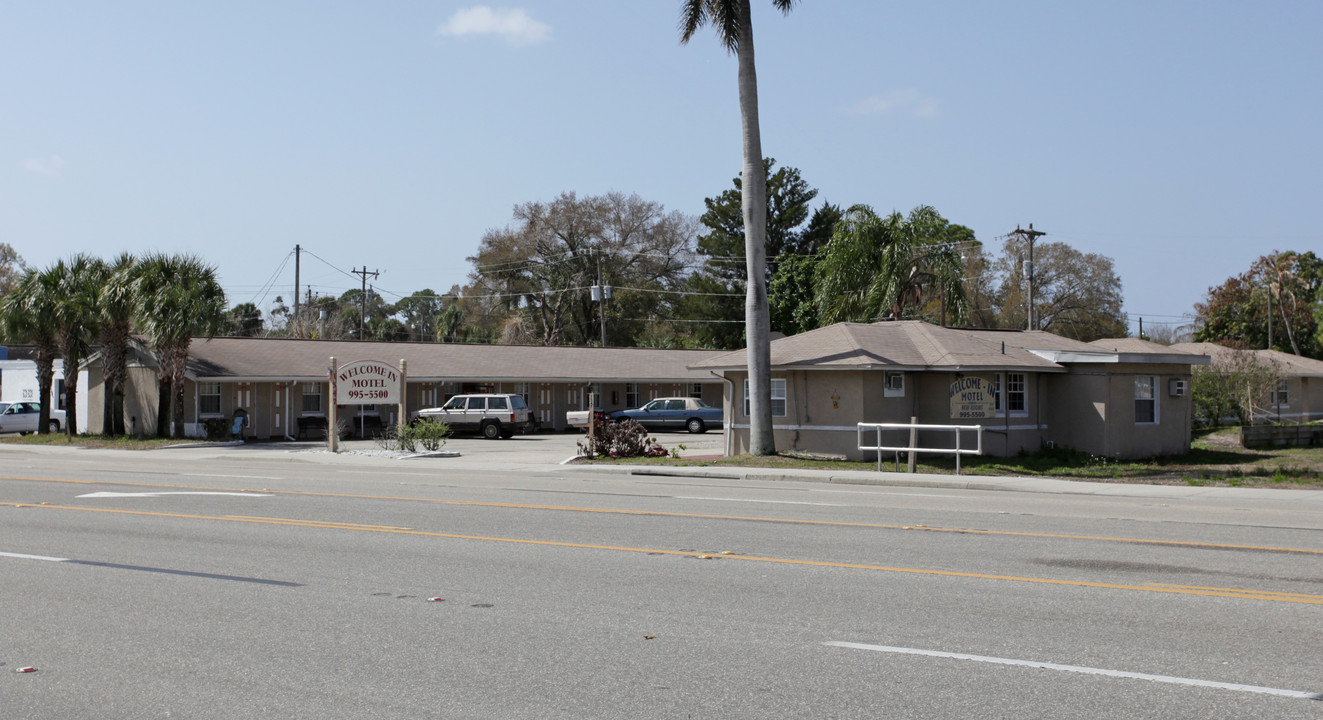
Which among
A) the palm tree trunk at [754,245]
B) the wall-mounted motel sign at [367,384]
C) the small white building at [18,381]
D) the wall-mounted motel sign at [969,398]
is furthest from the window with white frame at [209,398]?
the wall-mounted motel sign at [969,398]

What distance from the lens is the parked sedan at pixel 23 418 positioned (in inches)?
1750

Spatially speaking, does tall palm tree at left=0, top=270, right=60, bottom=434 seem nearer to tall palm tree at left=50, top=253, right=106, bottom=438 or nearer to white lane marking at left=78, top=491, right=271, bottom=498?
tall palm tree at left=50, top=253, right=106, bottom=438

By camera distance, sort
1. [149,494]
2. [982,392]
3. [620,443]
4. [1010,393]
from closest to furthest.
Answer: [149,494] → [982,392] → [1010,393] → [620,443]

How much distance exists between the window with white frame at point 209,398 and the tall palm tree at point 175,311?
0.88 metres

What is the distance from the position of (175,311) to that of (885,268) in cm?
2492

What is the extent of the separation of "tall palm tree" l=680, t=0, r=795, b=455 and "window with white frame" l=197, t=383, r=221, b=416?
75.6 feet

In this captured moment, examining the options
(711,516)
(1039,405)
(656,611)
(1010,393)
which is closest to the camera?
(656,611)

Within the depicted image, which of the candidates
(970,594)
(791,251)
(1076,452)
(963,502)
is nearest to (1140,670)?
(970,594)

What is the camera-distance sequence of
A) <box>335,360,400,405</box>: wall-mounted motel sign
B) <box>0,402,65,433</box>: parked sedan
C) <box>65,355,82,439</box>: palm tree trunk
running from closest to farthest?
<box>335,360,400,405</box>: wall-mounted motel sign
<box>65,355,82,439</box>: palm tree trunk
<box>0,402,65,433</box>: parked sedan

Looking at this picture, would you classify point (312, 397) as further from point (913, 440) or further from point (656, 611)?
point (656, 611)

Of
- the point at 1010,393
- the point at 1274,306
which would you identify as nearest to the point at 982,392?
the point at 1010,393

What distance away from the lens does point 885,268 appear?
39469 mm

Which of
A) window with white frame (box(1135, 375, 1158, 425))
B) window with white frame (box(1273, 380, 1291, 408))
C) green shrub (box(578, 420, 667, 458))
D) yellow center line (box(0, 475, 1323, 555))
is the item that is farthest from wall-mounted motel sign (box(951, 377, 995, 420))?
window with white frame (box(1273, 380, 1291, 408))

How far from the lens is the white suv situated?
40750 mm
